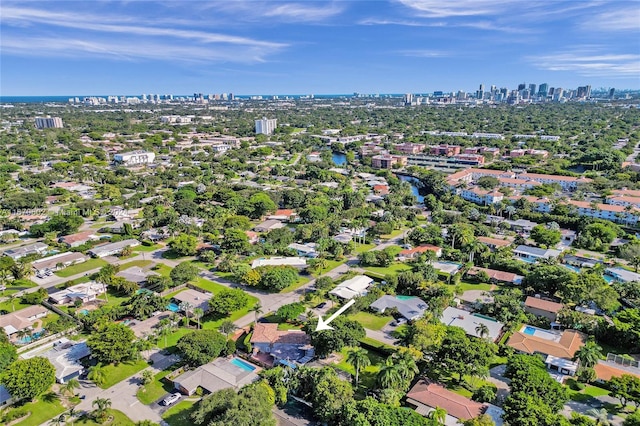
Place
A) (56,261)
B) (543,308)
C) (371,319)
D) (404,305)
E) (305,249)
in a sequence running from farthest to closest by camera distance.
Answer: (305,249) → (56,261) → (404,305) → (371,319) → (543,308)

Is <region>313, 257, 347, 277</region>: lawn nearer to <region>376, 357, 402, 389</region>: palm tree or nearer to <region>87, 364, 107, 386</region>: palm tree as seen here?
<region>376, 357, 402, 389</region>: palm tree

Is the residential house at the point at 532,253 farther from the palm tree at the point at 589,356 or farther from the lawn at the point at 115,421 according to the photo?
the lawn at the point at 115,421

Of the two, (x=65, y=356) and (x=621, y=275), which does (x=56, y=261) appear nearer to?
(x=65, y=356)

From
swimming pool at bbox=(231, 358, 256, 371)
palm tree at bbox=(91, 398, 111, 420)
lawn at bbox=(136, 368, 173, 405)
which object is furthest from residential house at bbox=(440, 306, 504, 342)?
palm tree at bbox=(91, 398, 111, 420)

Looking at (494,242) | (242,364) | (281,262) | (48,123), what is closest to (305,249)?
(281,262)

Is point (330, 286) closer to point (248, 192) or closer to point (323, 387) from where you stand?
point (323, 387)

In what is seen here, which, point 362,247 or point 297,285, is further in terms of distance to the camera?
point 362,247

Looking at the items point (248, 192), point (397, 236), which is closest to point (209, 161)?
point (248, 192)
